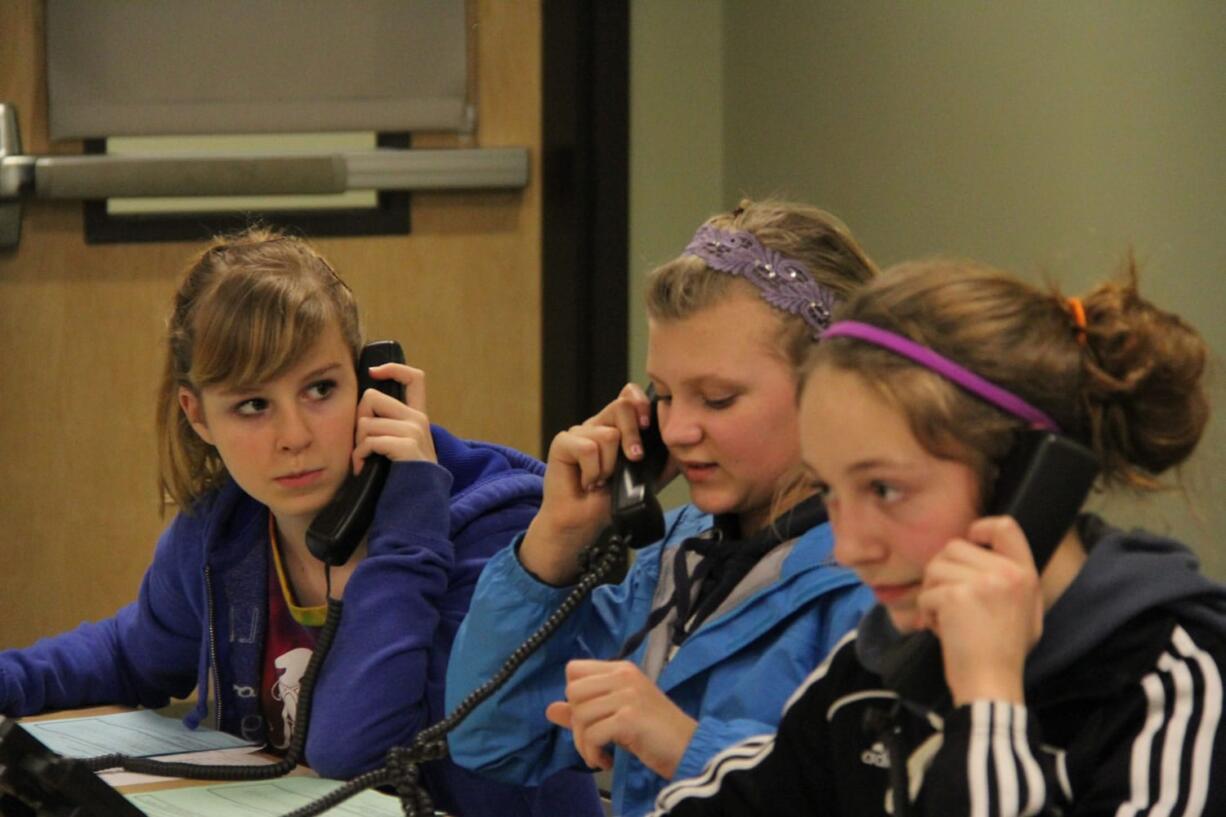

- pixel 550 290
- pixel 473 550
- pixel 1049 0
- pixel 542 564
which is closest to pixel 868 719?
pixel 542 564

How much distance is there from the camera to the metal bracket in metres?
2.98

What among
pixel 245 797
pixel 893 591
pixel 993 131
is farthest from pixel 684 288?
pixel 993 131

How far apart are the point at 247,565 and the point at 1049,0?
1304 millimetres

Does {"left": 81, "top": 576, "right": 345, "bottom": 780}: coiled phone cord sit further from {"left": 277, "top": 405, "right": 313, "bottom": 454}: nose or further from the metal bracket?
the metal bracket

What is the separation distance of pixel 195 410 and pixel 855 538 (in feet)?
3.59

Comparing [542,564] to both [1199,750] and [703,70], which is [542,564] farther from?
[703,70]

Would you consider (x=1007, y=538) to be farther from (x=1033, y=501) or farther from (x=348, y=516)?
(x=348, y=516)

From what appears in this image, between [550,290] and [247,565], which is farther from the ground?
[550,290]

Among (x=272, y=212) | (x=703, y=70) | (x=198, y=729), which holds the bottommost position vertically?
(x=198, y=729)

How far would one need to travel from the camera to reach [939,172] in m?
2.49

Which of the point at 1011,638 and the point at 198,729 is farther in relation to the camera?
the point at 198,729

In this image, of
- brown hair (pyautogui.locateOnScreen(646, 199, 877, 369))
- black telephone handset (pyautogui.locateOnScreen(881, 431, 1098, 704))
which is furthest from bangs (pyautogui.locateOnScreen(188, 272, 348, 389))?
black telephone handset (pyautogui.locateOnScreen(881, 431, 1098, 704))

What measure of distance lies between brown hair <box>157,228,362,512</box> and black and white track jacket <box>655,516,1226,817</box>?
876 mm

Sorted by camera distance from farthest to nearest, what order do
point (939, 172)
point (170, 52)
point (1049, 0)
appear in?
point (170, 52)
point (939, 172)
point (1049, 0)
